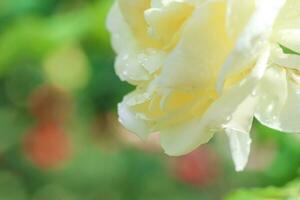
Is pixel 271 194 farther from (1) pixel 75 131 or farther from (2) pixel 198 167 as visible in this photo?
(1) pixel 75 131

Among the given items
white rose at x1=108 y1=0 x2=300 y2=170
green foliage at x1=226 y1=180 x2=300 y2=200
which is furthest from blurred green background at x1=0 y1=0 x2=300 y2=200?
white rose at x1=108 y1=0 x2=300 y2=170

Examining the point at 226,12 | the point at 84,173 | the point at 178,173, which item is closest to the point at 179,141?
the point at 226,12

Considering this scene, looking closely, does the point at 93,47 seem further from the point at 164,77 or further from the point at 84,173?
the point at 164,77

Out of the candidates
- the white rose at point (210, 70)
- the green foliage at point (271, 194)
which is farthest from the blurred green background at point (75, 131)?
the white rose at point (210, 70)

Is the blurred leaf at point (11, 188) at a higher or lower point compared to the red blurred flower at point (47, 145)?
lower

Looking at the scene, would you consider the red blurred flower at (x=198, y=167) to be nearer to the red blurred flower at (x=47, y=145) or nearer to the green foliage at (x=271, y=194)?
the red blurred flower at (x=47, y=145)

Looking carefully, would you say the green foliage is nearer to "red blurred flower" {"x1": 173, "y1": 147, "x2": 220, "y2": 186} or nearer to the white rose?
the white rose

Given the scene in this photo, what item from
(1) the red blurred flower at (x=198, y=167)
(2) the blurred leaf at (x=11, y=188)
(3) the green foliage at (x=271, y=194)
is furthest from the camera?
(2) the blurred leaf at (x=11, y=188)
